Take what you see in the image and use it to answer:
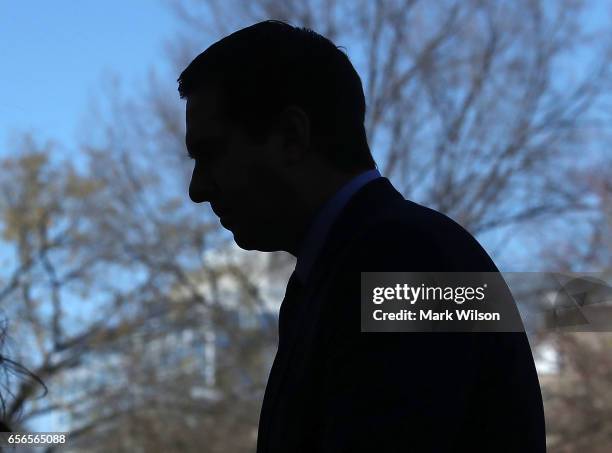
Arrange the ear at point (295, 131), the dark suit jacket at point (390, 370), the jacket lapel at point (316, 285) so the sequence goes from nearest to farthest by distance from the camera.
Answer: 1. the dark suit jacket at point (390, 370)
2. the jacket lapel at point (316, 285)
3. the ear at point (295, 131)

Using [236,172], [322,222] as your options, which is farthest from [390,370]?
[236,172]

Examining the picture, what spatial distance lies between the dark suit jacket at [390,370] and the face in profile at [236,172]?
0.11 m

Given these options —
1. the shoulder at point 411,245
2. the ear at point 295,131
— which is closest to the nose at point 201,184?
→ the ear at point 295,131

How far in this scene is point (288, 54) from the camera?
111cm

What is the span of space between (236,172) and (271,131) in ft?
0.22

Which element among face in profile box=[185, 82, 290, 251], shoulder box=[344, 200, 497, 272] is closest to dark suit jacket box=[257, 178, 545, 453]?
shoulder box=[344, 200, 497, 272]

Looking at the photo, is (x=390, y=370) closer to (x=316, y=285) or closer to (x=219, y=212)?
(x=316, y=285)

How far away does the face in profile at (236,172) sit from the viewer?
110cm

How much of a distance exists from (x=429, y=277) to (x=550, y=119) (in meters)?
12.7

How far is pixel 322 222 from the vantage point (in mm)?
1065

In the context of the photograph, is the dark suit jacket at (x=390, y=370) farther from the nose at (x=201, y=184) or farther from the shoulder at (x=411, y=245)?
the nose at (x=201, y=184)

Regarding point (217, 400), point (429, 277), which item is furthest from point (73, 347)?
point (429, 277)

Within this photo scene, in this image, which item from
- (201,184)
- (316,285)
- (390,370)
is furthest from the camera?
(201,184)

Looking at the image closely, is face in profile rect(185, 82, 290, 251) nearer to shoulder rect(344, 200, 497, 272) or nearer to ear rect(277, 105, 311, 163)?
ear rect(277, 105, 311, 163)
